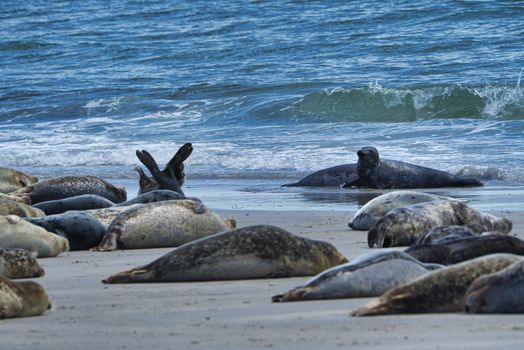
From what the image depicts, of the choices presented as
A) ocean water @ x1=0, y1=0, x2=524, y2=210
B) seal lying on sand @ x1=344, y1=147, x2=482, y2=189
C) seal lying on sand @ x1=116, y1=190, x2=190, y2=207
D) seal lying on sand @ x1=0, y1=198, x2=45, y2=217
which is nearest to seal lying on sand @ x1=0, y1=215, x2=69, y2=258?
seal lying on sand @ x1=0, y1=198, x2=45, y2=217

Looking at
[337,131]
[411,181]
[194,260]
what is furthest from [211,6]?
[194,260]

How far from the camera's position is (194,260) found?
552 centimetres

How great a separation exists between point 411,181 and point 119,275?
6.84 meters

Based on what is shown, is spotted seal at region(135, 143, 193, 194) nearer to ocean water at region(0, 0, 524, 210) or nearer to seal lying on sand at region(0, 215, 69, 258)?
ocean water at region(0, 0, 524, 210)

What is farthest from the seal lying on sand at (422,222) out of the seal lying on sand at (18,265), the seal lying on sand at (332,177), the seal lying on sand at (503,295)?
the seal lying on sand at (332,177)

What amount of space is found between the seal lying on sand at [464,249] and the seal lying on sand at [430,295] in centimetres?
69

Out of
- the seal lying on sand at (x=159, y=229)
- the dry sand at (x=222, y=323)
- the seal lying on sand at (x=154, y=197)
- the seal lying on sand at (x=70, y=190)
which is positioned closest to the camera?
the dry sand at (x=222, y=323)

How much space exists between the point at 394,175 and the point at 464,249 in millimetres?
7101

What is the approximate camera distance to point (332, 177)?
1209cm

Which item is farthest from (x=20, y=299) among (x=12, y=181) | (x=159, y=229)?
(x=12, y=181)

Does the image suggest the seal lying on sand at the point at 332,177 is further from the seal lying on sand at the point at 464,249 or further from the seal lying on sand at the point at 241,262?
the seal lying on sand at the point at 464,249

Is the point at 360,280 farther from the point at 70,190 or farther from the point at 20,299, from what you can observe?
the point at 70,190

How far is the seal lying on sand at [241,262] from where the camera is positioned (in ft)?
18.0

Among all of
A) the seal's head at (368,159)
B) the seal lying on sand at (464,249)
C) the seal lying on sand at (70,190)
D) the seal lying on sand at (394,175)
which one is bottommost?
the seal lying on sand at (394,175)
